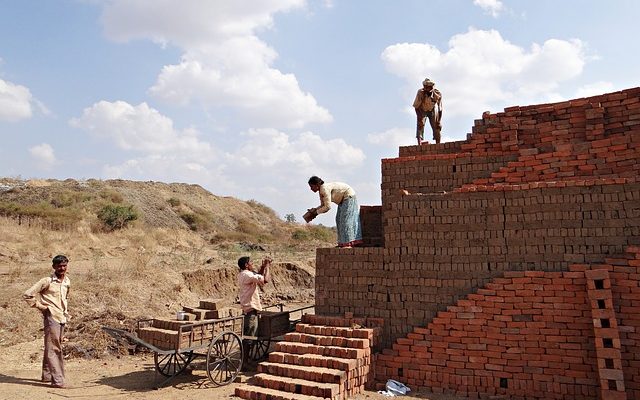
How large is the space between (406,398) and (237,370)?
2.51 m

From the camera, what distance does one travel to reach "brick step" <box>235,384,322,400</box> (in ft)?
16.4

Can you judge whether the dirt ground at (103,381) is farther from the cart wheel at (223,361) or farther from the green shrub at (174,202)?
the green shrub at (174,202)

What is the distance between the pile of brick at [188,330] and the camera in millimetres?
5914

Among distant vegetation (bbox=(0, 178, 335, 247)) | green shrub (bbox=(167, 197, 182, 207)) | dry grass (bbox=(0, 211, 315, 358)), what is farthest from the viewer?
green shrub (bbox=(167, 197, 182, 207))

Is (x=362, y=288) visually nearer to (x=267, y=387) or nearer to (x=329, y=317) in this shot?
(x=329, y=317)

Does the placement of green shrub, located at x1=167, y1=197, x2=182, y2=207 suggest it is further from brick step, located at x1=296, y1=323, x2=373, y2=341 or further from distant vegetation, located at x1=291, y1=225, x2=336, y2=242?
brick step, located at x1=296, y1=323, x2=373, y2=341

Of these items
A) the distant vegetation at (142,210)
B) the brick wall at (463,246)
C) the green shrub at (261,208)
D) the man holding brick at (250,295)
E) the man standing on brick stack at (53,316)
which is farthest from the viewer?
the green shrub at (261,208)

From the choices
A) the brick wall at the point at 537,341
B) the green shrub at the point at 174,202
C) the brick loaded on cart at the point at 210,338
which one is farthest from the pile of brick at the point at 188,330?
the green shrub at the point at 174,202

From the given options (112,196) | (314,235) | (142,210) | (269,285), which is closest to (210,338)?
(269,285)

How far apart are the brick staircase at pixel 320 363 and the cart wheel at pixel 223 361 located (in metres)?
0.74

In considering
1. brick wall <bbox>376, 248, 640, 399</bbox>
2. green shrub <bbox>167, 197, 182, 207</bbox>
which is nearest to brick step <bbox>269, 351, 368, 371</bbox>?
brick wall <bbox>376, 248, 640, 399</bbox>

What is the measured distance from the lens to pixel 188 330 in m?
6.06

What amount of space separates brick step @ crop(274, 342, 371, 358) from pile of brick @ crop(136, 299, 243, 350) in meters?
1.09

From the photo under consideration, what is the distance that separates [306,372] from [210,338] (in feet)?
5.74
